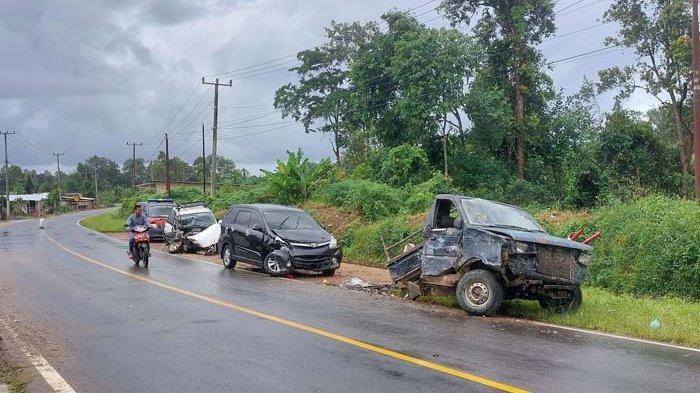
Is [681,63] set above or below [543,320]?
above

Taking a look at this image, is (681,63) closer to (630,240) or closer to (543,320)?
(630,240)

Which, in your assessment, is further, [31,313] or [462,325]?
[31,313]

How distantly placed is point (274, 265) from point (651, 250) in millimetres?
8340

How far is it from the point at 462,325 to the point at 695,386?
3548 millimetres

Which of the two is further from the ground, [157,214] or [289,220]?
[289,220]

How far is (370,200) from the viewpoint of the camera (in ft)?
76.4

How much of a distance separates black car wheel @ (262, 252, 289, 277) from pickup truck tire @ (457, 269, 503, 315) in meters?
5.95

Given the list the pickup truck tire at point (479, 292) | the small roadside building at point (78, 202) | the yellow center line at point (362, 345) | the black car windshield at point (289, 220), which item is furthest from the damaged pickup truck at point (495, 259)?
the small roadside building at point (78, 202)

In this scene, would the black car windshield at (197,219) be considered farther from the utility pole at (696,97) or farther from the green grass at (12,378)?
the green grass at (12,378)

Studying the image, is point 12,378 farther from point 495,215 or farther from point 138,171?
point 138,171

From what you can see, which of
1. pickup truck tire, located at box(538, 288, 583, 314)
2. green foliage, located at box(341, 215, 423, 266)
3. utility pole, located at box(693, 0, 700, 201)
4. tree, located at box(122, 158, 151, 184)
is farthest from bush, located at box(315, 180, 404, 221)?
tree, located at box(122, 158, 151, 184)

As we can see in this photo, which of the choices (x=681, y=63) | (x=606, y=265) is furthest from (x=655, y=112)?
(x=606, y=265)

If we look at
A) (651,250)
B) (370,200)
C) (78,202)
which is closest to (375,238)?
(370,200)

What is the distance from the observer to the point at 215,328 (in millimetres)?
8492
